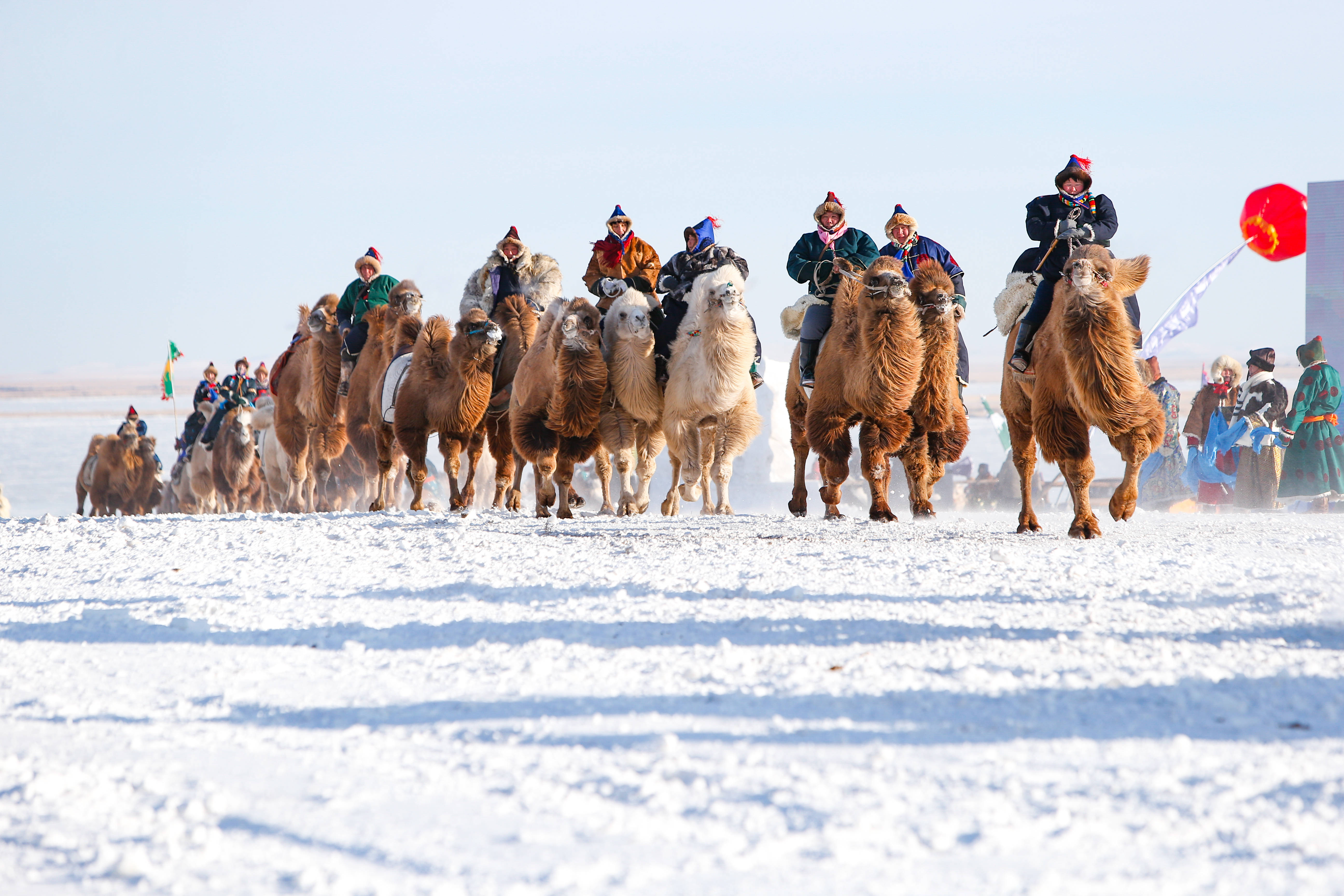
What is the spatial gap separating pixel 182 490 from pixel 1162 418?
19325 mm

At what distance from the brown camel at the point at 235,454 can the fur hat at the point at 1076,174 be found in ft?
43.9

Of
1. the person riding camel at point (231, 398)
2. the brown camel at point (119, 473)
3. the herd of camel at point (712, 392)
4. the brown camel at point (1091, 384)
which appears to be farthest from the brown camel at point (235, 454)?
the brown camel at point (1091, 384)

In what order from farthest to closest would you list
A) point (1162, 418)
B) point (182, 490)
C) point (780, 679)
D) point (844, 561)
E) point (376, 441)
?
point (182, 490) < point (376, 441) < point (1162, 418) < point (844, 561) < point (780, 679)

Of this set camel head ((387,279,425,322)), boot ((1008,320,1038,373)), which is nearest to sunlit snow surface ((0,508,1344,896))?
boot ((1008,320,1038,373))

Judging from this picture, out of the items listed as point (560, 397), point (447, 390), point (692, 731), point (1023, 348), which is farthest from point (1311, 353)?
point (692, 731)

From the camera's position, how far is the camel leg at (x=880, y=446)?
28.5 feet

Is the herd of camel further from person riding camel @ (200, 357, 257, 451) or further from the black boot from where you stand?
person riding camel @ (200, 357, 257, 451)

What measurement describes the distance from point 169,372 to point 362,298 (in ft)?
41.1

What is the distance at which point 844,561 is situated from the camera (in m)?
5.95

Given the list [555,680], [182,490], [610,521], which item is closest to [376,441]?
[610,521]

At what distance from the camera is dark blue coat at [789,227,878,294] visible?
10070mm

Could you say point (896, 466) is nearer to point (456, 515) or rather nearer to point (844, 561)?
point (456, 515)

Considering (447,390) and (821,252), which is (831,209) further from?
(447,390)

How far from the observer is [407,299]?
1202 centimetres
